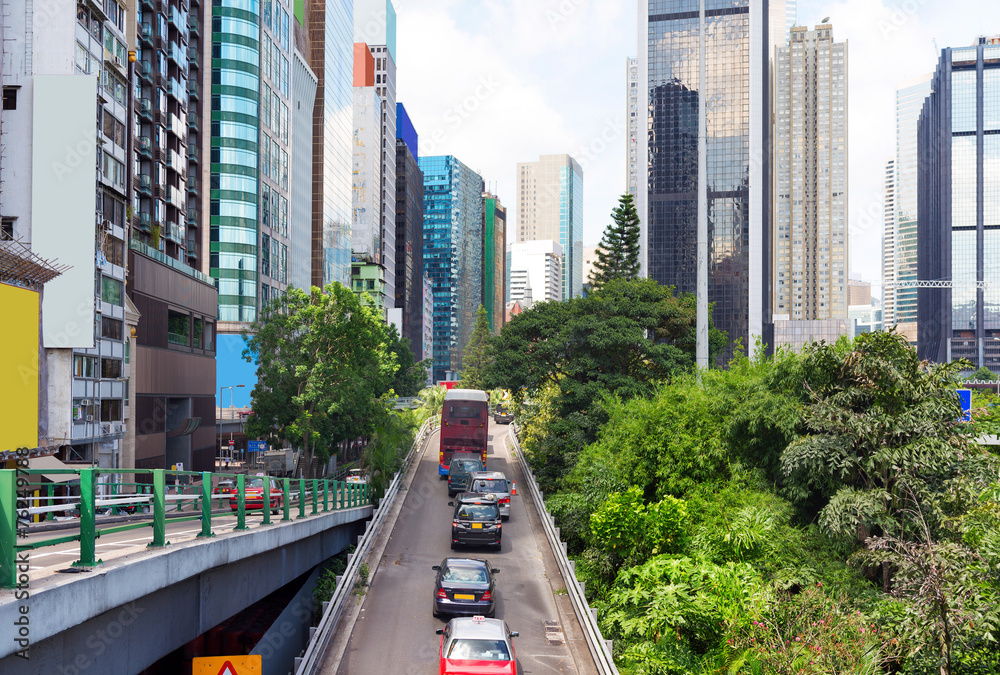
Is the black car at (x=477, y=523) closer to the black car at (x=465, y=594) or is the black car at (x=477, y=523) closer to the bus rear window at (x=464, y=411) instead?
the black car at (x=465, y=594)

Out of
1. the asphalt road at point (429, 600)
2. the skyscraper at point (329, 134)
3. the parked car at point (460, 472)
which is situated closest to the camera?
the asphalt road at point (429, 600)

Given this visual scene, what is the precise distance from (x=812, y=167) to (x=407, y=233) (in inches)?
4201

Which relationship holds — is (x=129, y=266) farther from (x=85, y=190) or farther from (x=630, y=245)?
(x=630, y=245)

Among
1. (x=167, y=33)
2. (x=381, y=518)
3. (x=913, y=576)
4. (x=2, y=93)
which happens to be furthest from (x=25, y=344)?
(x=167, y=33)

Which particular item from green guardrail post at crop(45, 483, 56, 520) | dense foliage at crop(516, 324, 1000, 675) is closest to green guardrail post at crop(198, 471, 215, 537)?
green guardrail post at crop(45, 483, 56, 520)

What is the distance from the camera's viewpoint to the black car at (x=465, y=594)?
18.0m

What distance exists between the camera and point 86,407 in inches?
1348

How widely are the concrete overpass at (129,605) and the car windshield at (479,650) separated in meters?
4.24

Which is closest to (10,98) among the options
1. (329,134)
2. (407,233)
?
(329,134)

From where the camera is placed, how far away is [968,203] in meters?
176

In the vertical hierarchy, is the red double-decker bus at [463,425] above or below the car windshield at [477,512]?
above

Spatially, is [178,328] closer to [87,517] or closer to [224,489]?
[224,489]

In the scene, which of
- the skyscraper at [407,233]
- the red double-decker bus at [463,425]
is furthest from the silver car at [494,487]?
the skyscraper at [407,233]

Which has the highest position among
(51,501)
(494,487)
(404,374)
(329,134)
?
(329,134)
